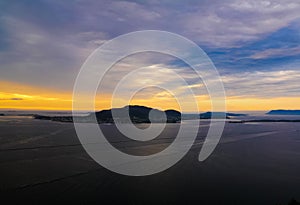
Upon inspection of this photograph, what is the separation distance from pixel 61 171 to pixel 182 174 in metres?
5.14

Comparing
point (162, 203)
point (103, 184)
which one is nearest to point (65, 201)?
point (103, 184)

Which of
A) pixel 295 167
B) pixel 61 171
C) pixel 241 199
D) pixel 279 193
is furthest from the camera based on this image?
pixel 295 167

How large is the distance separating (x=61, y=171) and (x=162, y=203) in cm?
493

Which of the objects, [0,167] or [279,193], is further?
[0,167]

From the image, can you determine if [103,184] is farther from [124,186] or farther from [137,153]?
[137,153]

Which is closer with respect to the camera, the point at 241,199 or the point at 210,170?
the point at 241,199

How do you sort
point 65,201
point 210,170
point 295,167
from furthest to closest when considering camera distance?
point 295,167
point 210,170
point 65,201

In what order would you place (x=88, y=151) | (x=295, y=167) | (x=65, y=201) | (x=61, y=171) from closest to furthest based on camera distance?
1. (x=65, y=201)
2. (x=61, y=171)
3. (x=295, y=167)
4. (x=88, y=151)

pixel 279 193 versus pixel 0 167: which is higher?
pixel 0 167

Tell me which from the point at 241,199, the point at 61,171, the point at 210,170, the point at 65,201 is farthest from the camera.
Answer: the point at 210,170

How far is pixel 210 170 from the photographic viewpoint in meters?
12.4

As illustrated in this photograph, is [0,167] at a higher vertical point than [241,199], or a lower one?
higher

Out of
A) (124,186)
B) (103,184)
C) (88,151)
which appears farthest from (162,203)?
(88,151)

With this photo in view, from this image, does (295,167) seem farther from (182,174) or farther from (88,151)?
(88,151)
